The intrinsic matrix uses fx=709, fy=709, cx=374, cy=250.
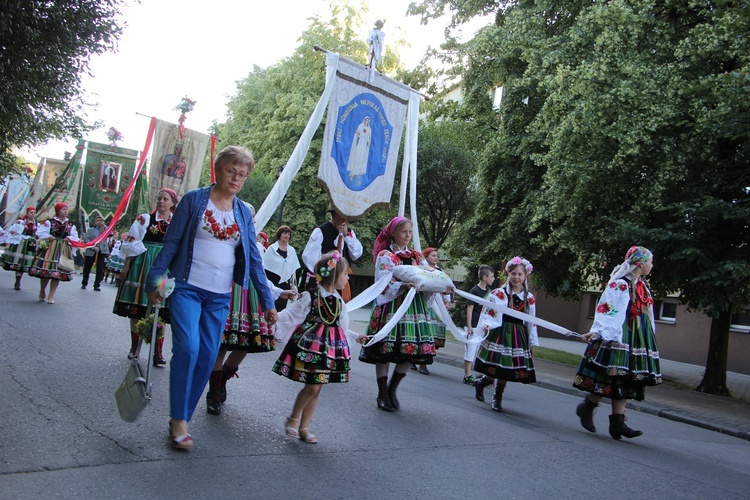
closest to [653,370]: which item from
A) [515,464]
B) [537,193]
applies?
[515,464]

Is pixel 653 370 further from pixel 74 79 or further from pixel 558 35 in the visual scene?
pixel 558 35

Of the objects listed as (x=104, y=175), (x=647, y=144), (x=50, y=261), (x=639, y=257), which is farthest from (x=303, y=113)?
(x=639, y=257)

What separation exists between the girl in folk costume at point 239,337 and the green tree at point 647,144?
7.37m

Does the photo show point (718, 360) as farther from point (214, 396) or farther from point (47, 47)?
point (47, 47)

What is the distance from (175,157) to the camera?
1344 cm

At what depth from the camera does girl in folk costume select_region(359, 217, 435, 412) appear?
7.03 metres

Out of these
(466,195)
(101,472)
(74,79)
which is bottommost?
(101,472)

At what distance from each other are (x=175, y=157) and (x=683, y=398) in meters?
10.3

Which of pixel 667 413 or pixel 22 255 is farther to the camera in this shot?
pixel 22 255

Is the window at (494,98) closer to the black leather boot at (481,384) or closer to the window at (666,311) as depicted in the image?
the window at (666,311)

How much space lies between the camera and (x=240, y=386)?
23.9 feet

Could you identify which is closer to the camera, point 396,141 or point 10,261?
point 396,141

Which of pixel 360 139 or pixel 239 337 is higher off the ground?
pixel 360 139

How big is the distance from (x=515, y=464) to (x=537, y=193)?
39.1 ft
